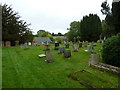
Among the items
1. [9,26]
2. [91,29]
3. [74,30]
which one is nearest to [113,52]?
[9,26]

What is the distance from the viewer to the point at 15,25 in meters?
21.3

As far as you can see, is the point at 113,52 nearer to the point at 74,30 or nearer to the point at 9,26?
the point at 9,26

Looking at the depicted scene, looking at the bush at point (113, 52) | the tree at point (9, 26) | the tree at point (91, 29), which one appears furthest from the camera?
the tree at point (91, 29)

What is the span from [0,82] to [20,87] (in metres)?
1.17

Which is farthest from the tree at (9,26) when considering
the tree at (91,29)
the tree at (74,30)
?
the tree at (74,30)

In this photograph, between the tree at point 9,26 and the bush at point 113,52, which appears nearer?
the bush at point 113,52

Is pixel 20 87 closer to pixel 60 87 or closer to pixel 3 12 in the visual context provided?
pixel 60 87

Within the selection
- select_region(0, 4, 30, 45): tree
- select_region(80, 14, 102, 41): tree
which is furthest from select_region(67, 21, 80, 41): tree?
select_region(0, 4, 30, 45): tree

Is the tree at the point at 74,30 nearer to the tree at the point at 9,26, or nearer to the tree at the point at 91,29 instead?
the tree at the point at 91,29

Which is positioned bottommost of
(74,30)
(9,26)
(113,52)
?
(113,52)

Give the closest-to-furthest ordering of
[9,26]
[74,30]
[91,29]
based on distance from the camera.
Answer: [9,26] < [91,29] < [74,30]

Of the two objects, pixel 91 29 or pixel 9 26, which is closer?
pixel 9 26

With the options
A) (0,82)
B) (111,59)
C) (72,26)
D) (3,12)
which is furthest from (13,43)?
(72,26)

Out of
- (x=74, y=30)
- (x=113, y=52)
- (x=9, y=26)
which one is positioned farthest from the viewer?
(x=74, y=30)
